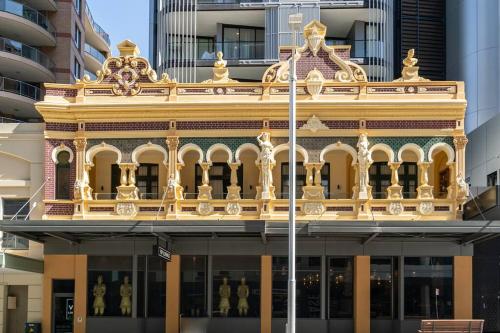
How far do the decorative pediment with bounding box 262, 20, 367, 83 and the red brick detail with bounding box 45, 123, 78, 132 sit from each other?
749 cm

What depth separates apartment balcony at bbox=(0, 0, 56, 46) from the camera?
55.4 metres

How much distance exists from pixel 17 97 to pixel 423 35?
986 inches

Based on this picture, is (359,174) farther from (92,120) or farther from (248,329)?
(92,120)

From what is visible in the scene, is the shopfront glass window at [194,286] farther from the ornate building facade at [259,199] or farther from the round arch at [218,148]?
the round arch at [218,148]

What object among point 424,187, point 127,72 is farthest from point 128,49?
point 424,187

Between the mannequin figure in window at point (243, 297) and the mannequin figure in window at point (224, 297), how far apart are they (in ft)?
1.38

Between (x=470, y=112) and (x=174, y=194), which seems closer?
(x=174, y=194)

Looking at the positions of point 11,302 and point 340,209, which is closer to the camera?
point 340,209

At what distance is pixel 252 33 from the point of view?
47.8 metres

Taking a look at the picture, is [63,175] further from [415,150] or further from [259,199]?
[415,150]

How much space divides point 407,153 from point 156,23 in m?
22.4

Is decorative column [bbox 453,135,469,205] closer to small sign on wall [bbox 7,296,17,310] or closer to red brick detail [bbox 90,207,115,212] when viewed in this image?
red brick detail [bbox 90,207,115,212]

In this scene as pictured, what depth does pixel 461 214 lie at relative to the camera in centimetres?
3278

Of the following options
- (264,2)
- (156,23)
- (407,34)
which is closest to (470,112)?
(407,34)
